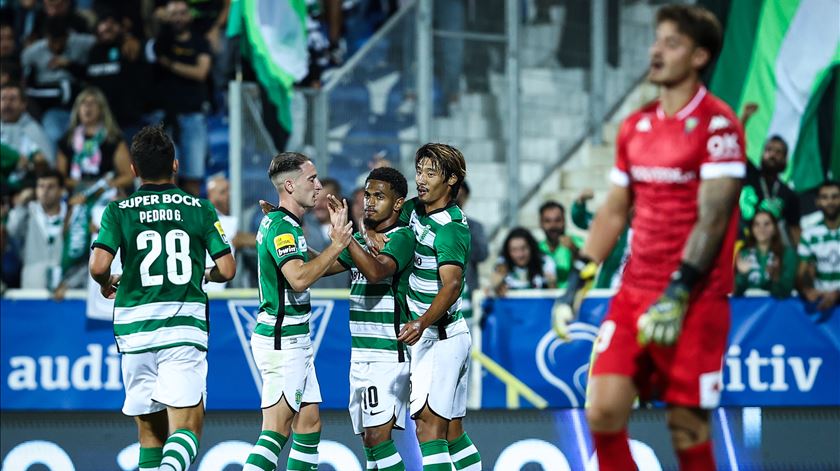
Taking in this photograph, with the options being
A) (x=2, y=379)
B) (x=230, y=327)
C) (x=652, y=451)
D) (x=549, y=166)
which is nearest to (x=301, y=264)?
(x=652, y=451)

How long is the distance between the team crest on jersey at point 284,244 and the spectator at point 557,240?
4721 millimetres

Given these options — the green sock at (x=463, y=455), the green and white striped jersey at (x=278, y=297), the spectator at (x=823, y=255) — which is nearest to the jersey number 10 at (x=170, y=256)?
the green and white striped jersey at (x=278, y=297)

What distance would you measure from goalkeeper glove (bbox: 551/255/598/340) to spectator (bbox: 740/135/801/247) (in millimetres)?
1478

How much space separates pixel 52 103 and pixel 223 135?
5.74ft

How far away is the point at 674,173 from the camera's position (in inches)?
199

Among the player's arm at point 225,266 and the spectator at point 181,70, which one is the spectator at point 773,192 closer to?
the spectator at point 181,70

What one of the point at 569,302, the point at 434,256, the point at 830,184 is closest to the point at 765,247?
the point at 830,184

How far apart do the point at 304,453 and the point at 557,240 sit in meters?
4.83

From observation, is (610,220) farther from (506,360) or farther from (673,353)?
(506,360)

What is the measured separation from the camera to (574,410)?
7.83 meters

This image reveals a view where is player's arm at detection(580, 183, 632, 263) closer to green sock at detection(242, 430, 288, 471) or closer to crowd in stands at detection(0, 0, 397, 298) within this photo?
green sock at detection(242, 430, 288, 471)

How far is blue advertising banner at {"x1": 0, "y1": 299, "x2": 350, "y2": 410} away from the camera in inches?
412

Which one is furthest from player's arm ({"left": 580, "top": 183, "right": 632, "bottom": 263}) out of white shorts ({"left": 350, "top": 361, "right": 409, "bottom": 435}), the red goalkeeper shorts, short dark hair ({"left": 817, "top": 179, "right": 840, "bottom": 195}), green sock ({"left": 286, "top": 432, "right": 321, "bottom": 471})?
short dark hair ({"left": 817, "top": 179, "right": 840, "bottom": 195})

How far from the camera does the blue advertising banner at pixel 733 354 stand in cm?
1044
